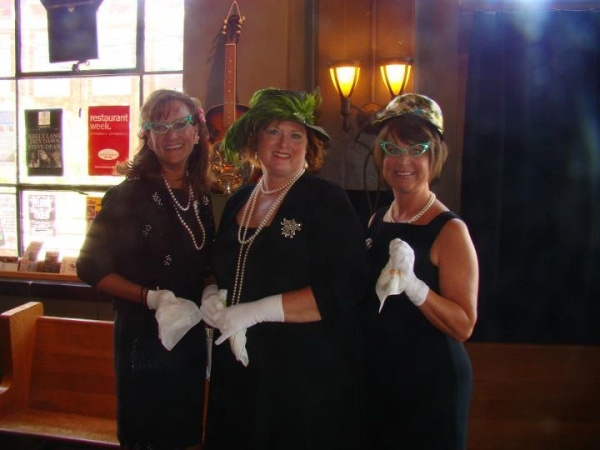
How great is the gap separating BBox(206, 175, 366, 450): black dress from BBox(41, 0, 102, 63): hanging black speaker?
299 cm

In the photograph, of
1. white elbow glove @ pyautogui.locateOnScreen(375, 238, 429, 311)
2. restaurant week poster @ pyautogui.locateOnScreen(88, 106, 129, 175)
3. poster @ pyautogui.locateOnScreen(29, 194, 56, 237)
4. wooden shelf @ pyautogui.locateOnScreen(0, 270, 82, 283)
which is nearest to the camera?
white elbow glove @ pyautogui.locateOnScreen(375, 238, 429, 311)

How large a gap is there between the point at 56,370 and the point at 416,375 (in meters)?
1.95

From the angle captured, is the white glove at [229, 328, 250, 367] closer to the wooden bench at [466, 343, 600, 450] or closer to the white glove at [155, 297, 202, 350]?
the white glove at [155, 297, 202, 350]

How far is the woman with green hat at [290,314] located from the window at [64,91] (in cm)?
255

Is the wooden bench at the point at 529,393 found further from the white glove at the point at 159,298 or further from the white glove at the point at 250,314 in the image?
the white glove at the point at 159,298

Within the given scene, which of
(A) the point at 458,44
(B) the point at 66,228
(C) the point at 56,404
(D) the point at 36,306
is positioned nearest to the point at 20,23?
(B) the point at 66,228

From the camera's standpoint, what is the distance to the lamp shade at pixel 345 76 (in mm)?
3082

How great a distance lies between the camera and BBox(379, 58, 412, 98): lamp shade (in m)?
3.04

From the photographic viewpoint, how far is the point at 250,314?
4.85ft

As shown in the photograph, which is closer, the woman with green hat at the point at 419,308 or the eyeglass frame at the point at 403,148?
the woman with green hat at the point at 419,308

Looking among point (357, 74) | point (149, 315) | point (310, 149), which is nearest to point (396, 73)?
point (357, 74)

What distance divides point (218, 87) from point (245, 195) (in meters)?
1.95

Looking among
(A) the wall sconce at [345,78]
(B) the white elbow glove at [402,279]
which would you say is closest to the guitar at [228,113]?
(A) the wall sconce at [345,78]

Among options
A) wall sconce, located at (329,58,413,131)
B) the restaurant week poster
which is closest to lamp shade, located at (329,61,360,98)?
wall sconce, located at (329,58,413,131)
